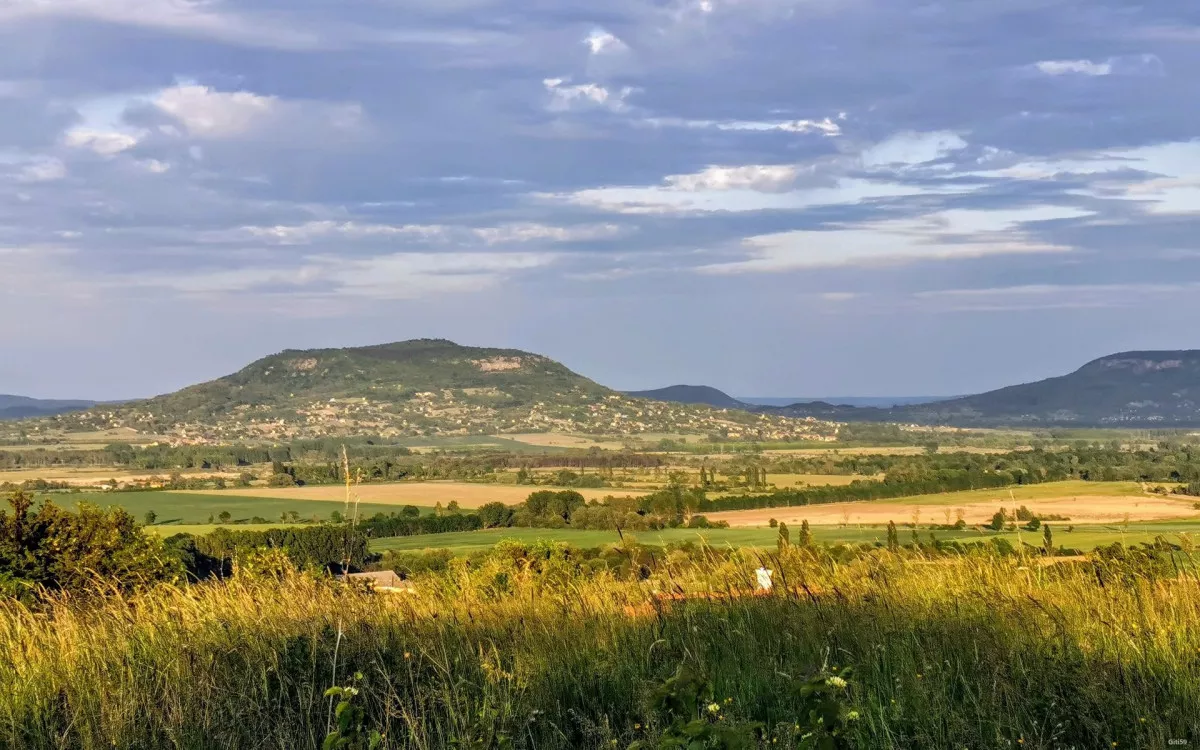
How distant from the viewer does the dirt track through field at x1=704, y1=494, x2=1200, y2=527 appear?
43062 millimetres

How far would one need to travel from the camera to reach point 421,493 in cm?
11019

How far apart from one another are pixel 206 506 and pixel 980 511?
259ft

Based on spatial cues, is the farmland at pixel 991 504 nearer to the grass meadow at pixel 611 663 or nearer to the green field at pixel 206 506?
the green field at pixel 206 506

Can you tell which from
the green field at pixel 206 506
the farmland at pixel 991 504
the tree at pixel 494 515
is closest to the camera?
the farmland at pixel 991 504

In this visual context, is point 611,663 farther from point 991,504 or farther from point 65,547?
point 991,504

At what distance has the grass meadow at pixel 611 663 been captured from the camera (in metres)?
4.23

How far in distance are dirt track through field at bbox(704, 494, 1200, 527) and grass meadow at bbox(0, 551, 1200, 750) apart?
25891 mm

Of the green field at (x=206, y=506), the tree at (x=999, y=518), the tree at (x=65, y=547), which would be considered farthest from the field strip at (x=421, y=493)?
the tree at (x=999, y=518)

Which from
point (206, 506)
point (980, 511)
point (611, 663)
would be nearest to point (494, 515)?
point (206, 506)

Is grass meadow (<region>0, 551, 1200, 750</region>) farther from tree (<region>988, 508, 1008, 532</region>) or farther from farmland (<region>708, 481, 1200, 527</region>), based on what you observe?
farmland (<region>708, 481, 1200, 527</region>)

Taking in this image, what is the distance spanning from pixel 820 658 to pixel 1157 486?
90.7 meters

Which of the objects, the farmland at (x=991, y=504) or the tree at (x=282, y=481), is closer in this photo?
the farmland at (x=991, y=504)

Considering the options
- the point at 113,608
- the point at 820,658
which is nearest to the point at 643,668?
the point at 820,658

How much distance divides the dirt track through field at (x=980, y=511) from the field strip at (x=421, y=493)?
24.8 meters
